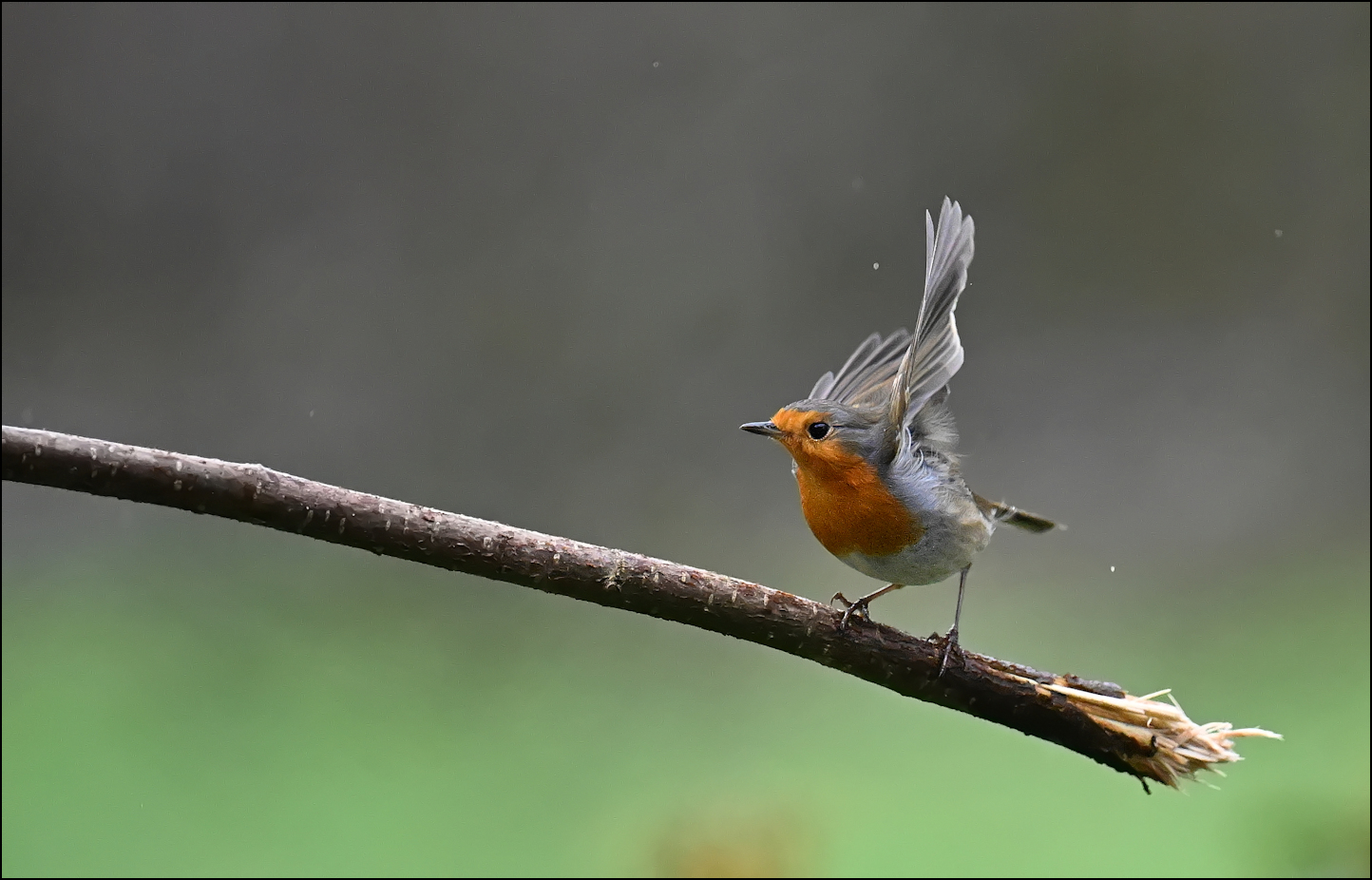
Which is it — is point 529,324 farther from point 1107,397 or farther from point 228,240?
point 1107,397

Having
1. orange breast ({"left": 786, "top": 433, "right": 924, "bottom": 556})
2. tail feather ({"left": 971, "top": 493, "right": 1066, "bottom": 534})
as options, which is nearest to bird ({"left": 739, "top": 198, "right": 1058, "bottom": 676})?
orange breast ({"left": 786, "top": 433, "right": 924, "bottom": 556})

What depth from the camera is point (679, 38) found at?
18.1ft

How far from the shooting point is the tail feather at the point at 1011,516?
6.63 ft

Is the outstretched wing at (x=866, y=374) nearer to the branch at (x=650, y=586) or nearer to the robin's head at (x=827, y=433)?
the robin's head at (x=827, y=433)

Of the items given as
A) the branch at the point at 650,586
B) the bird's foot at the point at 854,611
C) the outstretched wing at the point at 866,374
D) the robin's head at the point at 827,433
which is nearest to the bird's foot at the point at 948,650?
the branch at the point at 650,586

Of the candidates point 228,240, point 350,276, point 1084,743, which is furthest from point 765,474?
point 1084,743

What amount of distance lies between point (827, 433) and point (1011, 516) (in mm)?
485

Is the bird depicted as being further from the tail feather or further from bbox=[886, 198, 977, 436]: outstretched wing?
the tail feather

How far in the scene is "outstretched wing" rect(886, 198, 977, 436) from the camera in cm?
148

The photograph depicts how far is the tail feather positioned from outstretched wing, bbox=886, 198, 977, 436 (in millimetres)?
368

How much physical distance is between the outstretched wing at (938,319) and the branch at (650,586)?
1.12 ft

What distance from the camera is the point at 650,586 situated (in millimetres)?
1369

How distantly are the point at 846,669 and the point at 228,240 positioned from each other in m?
4.42

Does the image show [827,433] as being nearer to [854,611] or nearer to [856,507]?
[856,507]
